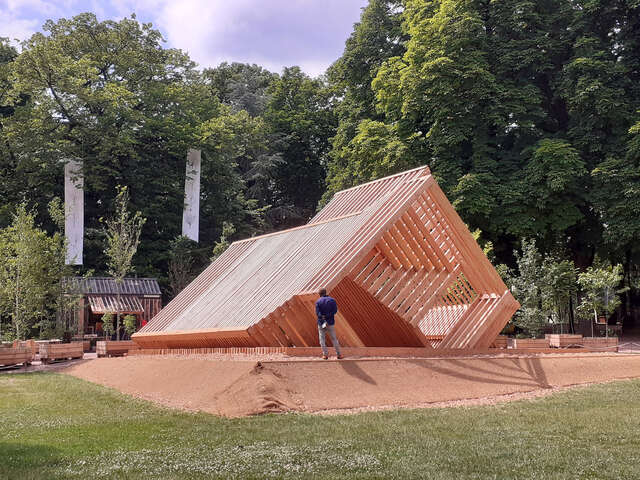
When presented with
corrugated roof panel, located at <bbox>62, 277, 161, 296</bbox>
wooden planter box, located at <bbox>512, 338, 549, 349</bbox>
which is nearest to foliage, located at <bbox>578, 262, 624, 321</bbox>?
wooden planter box, located at <bbox>512, 338, 549, 349</bbox>

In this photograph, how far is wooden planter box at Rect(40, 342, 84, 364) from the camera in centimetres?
2327

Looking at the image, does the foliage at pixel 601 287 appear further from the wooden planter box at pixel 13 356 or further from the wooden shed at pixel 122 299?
the wooden shed at pixel 122 299

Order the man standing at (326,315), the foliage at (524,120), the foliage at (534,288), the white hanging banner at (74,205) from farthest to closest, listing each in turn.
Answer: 1. the white hanging banner at (74,205)
2. the foliage at (524,120)
3. the foliage at (534,288)
4. the man standing at (326,315)

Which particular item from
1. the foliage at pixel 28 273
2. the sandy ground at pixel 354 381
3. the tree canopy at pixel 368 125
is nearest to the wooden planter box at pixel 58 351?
the foliage at pixel 28 273

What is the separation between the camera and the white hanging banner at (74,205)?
125 ft

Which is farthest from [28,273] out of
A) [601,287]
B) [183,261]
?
[601,287]

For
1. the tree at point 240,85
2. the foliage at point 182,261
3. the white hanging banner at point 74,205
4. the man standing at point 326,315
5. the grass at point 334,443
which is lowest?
the grass at point 334,443

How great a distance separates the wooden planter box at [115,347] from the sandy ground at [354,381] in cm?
759

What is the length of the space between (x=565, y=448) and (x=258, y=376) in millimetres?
5015

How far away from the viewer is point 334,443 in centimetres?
826

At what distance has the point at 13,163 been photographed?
139 feet

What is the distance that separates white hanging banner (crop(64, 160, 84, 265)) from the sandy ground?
77.8 ft

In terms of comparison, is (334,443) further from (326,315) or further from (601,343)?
(601,343)

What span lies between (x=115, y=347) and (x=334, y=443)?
653 inches
